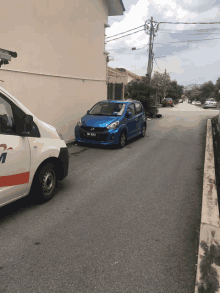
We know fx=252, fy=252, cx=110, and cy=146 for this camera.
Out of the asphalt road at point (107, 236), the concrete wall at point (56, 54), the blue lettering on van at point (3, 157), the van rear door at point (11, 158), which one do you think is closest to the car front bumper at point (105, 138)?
the concrete wall at point (56, 54)

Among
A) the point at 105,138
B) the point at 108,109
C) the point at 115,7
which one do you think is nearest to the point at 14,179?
the point at 105,138

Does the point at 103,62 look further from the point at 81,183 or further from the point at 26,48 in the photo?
the point at 81,183

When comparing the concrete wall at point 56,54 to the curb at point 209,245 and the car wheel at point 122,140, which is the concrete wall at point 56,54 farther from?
the curb at point 209,245

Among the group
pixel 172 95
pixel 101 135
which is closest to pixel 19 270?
pixel 101 135

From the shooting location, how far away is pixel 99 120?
28.9ft

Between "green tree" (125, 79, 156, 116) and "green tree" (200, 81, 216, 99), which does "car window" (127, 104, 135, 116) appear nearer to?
"green tree" (125, 79, 156, 116)

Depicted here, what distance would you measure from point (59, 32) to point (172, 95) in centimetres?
6507

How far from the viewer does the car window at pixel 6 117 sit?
340cm

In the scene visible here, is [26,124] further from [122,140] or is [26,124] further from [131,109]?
[131,109]

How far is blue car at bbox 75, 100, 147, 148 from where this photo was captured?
27.8 feet

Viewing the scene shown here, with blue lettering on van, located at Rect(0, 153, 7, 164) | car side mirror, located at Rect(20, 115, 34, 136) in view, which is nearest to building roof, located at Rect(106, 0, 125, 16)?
car side mirror, located at Rect(20, 115, 34, 136)

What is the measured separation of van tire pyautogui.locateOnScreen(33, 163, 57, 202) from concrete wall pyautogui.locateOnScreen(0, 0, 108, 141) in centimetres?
396

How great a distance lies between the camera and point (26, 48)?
763cm

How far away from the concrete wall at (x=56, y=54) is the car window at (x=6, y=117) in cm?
385
